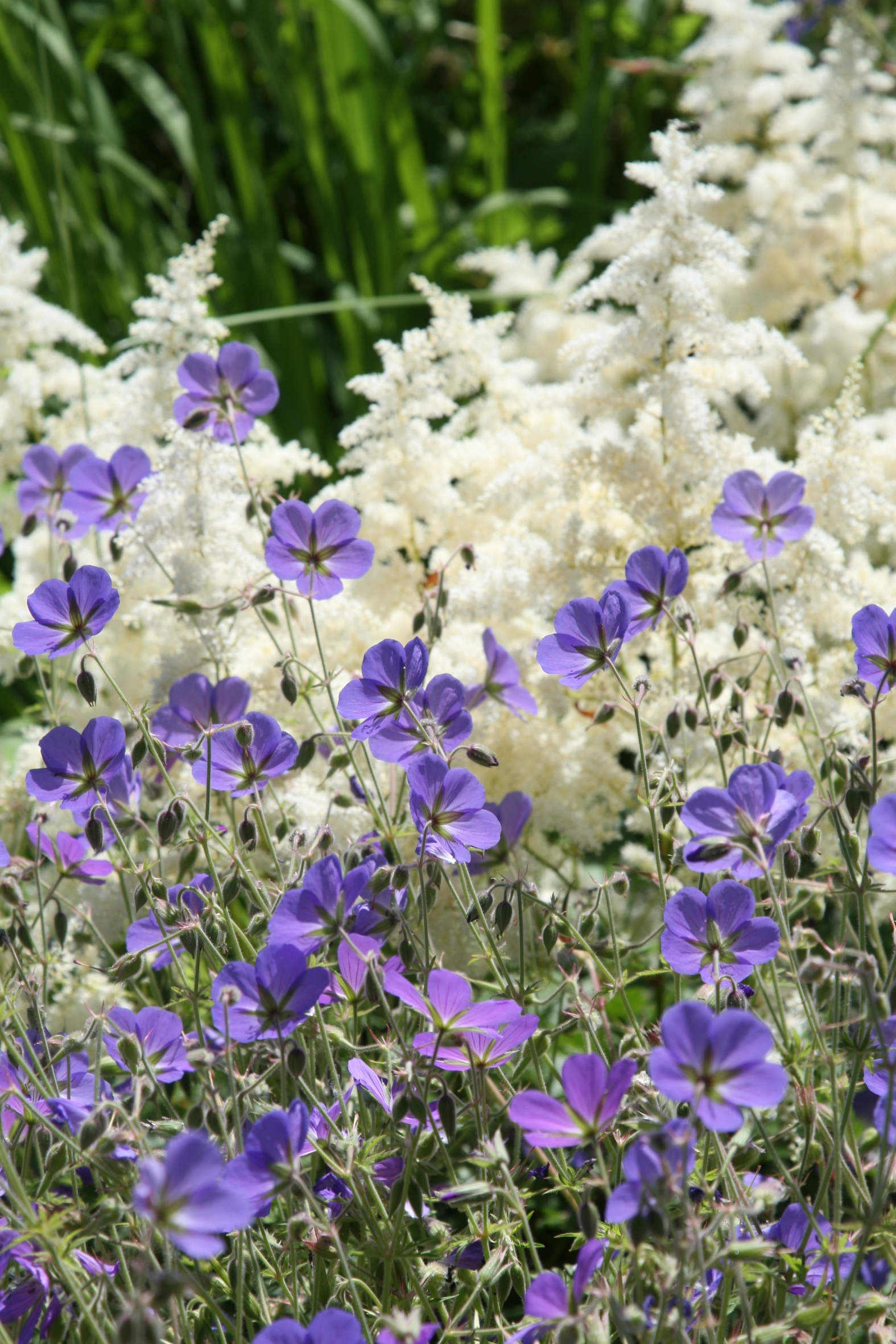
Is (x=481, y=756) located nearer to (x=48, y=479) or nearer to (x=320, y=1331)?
(x=320, y=1331)

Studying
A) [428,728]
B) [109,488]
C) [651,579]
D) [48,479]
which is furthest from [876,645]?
[48,479]

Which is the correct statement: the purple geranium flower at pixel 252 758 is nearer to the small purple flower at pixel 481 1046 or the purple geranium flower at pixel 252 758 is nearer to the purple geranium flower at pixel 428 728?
the purple geranium flower at pixel 428 728

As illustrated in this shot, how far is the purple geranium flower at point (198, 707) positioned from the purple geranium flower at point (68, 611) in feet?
0.49

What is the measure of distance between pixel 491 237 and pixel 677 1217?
94.2 inches

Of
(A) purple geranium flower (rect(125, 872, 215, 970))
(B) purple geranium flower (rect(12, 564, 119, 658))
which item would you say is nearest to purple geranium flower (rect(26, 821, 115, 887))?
(A) purple geranium flower (rect(125, 872, 215, 970))

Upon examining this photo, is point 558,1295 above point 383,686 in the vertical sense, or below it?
below

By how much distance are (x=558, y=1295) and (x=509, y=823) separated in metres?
0.49

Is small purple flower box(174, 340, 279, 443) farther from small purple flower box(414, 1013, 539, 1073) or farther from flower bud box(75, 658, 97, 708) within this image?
small purple flower box(414, 1013, 539, 1073)

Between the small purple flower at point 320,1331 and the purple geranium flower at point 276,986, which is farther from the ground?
the purple geranium flower at point 276,986

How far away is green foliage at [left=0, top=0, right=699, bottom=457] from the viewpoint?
245 cm

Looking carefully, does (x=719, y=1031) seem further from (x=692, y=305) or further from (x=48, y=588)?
(x=692, y=305)

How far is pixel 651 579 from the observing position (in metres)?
0.96

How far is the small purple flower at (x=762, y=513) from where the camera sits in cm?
107

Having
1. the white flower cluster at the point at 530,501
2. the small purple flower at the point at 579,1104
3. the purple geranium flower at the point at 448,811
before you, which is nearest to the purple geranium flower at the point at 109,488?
the white flower cluster at the point at 530,501
